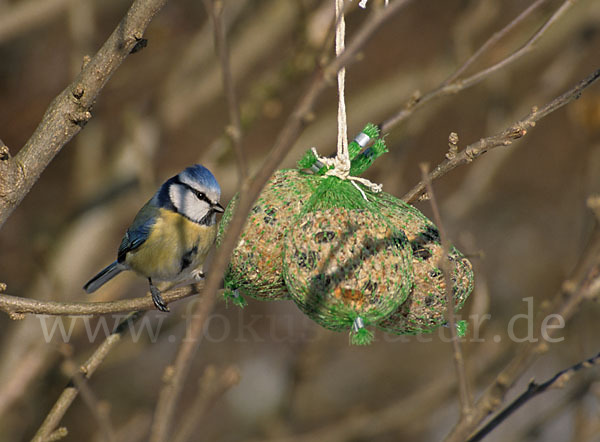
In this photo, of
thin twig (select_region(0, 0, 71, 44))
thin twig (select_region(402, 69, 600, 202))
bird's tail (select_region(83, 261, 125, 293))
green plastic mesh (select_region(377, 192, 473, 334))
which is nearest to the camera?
thin twig (select_region(402, 69, 600, 202))

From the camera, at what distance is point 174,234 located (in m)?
2.91

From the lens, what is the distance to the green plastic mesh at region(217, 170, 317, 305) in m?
1.99

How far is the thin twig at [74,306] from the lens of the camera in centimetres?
183

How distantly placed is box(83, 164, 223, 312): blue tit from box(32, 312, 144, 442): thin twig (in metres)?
0.72

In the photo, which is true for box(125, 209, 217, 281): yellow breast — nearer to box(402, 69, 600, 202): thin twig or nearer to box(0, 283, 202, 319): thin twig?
box(0, 283, 202, 319): thin twig

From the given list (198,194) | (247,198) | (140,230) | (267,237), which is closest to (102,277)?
(140,230)

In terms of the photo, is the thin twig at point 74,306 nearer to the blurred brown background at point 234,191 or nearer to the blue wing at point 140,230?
the blurred brown background at point 234,191

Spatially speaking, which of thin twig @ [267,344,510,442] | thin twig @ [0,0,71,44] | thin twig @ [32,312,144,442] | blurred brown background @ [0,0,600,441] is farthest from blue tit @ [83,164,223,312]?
thin twig @ [0,0,71,44]

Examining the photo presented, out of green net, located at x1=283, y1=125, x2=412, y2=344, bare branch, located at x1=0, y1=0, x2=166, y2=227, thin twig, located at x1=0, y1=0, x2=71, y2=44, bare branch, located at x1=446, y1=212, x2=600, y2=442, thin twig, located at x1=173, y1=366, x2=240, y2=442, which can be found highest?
thin twig, located at x1=0, y1=0, x2=71, y2=44

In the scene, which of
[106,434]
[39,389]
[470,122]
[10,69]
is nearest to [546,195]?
[470,122]

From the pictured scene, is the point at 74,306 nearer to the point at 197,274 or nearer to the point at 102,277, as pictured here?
the point at 197,274

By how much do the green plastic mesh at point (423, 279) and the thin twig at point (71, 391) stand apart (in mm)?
817

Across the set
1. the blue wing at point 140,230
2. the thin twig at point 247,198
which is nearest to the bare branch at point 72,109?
the thin twig at point 247,198

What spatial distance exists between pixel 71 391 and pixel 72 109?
2.65 ft
